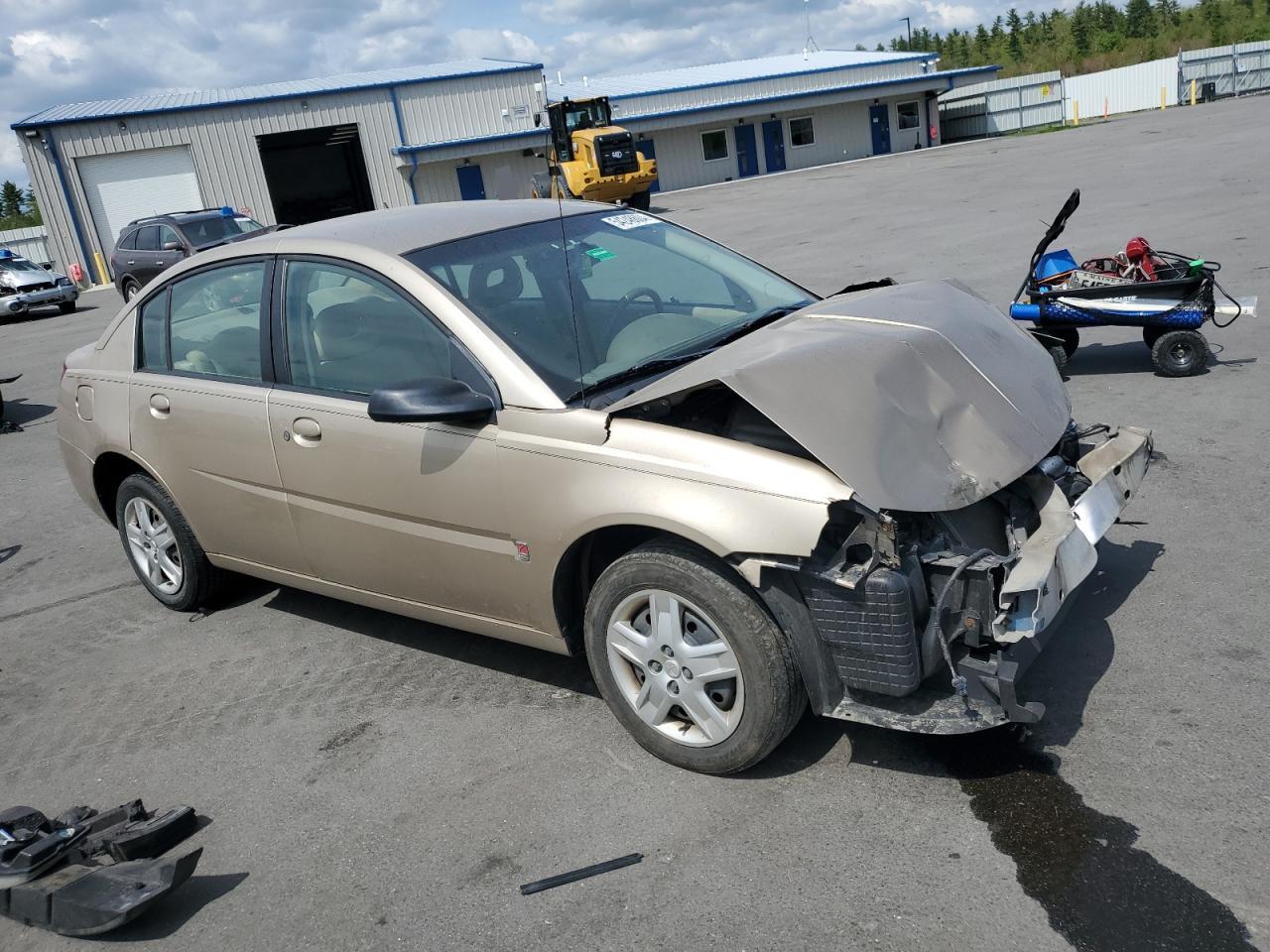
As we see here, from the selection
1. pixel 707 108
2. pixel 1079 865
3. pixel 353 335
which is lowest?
pixel 1079 865

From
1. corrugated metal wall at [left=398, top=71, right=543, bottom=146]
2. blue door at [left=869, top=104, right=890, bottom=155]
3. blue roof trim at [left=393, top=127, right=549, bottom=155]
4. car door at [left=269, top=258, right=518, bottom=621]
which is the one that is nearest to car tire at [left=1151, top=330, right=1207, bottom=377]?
car door at [left=269, top=258, right=518, bottom=621]

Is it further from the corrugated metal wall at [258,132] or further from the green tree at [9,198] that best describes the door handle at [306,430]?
the green tree at [9,198]

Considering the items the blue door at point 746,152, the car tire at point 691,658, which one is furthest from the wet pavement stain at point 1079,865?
the blue door at point 746,152

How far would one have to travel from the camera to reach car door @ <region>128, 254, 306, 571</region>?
4543 mm

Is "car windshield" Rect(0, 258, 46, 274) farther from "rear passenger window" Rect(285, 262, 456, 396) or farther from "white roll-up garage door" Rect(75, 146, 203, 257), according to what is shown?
"rear passenger window" Rect(285, 262, 456, 396)

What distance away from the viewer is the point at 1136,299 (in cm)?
723

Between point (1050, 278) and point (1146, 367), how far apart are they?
95 centimetres

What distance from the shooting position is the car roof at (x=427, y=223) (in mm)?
4285

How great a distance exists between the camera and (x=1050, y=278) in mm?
7605

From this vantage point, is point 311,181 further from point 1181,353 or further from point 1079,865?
point 1079,865

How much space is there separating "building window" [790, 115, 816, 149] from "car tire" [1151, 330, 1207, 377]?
4262 cm

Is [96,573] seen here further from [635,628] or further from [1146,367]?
[1146,367]

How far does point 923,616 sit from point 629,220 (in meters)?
2.49

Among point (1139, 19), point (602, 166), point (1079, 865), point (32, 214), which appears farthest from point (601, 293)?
point (1139, 19)
